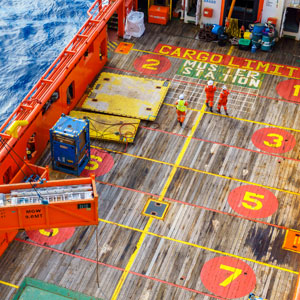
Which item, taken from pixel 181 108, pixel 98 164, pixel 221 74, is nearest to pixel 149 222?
pixel 98 164

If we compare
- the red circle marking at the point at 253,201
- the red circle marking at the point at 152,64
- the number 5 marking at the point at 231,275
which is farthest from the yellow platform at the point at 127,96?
the number 5 marking at the point at 231,275

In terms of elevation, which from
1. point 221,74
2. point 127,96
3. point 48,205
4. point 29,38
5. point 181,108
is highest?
point 48,205

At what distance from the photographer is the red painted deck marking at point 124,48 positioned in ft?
139

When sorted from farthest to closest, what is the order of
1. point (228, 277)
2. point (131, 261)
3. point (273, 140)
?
point (273, 140)
point (131, 261)
point (228, 277)

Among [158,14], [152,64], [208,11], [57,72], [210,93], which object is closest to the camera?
[57,72]

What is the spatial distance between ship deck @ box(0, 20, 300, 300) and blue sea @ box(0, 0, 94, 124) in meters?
14.1

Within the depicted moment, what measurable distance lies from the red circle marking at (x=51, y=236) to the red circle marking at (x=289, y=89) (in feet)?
52.8

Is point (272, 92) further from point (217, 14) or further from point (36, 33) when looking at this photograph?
point (36, 33)

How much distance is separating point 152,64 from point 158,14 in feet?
17.5

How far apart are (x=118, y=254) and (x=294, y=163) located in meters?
11.0

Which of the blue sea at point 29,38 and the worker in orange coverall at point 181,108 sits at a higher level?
the worker in orange coverall at point 181,108

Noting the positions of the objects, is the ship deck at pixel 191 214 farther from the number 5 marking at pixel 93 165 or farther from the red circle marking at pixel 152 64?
the red circle marking at pixel 152 64

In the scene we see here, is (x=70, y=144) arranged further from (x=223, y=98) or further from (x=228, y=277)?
(x=228, y=277)

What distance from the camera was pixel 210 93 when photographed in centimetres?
3638
